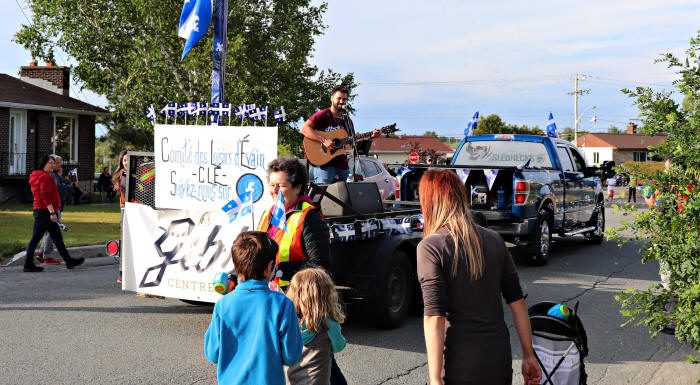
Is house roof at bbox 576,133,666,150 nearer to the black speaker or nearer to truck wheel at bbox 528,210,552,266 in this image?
truck wheel at bbox 528,210,552,266

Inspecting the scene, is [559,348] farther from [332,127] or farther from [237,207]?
[332,127]

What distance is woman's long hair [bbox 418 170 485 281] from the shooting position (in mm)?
3363

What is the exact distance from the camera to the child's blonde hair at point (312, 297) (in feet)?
12.6

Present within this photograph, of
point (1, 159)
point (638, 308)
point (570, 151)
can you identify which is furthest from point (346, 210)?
point (1, 159)

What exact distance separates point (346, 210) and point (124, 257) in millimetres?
2185

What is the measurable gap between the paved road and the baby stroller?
6.53ft

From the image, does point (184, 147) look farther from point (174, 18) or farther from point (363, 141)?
point (174, 18)

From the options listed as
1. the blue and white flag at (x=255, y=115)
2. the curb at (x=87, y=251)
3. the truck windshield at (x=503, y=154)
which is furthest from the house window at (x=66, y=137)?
the blue and white flag at (x=255, y=115)

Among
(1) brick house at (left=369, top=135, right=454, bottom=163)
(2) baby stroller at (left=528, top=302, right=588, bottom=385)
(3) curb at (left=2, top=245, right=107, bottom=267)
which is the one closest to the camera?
(2) baby stroller at (left=528, top=302, right=588, bottom=385)

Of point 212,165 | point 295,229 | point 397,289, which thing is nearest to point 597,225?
point 397,289

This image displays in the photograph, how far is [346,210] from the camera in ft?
24.6

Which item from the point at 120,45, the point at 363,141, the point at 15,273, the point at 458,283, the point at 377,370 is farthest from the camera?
the point at 120,45

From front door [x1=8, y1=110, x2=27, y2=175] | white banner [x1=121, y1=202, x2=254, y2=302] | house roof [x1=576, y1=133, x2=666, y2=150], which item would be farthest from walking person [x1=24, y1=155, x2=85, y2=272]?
house roof [x1=576, y1=133, x2=666, y2=150]

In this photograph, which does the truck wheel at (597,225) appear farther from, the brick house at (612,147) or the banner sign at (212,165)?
the brick house at (612,147)
